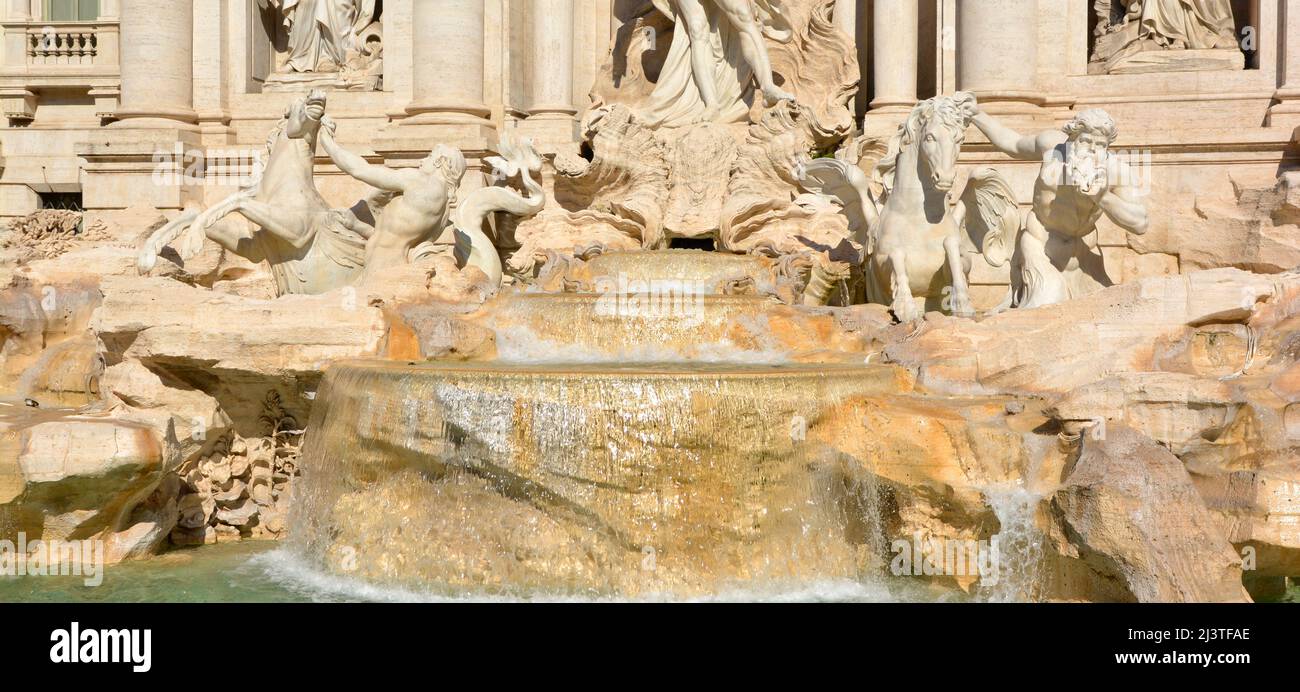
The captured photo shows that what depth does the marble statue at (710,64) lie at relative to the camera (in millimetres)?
13180

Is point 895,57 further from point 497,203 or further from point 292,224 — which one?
point 292,224

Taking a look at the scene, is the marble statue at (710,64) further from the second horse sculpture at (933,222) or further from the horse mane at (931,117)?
the horse mane at (931,117)

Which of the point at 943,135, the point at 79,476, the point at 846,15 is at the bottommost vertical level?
the point at 79,476

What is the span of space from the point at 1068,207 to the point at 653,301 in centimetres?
303

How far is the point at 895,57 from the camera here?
43.3 feet

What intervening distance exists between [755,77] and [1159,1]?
3943 millimetres

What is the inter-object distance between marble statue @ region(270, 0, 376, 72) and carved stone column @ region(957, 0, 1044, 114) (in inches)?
259

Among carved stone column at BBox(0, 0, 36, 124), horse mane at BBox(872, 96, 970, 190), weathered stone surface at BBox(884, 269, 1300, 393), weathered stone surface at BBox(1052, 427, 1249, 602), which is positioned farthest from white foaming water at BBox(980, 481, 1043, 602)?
carved stone column at BBox(0, 0, 36, 124)

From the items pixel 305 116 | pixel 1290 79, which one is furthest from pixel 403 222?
pixel 1290 79

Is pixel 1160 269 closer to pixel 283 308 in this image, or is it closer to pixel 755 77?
pixel 755 77

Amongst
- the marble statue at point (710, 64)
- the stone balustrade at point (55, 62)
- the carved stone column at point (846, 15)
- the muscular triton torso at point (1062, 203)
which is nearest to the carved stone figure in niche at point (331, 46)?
the stone balustrade at point (55, 62)

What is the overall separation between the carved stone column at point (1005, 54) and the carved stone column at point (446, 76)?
4703mm

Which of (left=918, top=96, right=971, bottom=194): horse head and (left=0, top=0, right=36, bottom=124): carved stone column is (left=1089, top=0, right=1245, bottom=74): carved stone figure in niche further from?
(left=0, top=0, right=36, bottom=124): carved stone column
